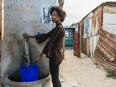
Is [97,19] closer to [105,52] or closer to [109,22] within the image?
[109,22]

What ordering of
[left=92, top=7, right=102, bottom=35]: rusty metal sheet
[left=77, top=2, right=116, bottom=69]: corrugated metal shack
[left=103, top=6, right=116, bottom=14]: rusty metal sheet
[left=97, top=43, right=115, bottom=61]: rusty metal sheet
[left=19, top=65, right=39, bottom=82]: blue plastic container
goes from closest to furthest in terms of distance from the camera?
[left=19, top=65, right=39, bottom=82]: blue plastic container
[left=97, top=43, right=115, bottom=61]: rusty metal sheet
[left=77, top=2, right=116, bottom=69]: corrugated metal shack
[left=103, top=6, right=116, bottom=14]: rusty metal sheet
[left=92, top=7, right=102, bottom=35]: rusty metal sheet

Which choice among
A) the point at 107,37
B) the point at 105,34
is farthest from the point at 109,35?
the point at 105,34

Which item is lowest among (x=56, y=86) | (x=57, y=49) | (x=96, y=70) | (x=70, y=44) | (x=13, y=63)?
(x=70, y=44)

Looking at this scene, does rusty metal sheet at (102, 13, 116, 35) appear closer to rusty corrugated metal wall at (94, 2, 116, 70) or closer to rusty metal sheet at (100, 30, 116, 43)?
rusty corrugated metal wall at (94, 2, 116, 70)

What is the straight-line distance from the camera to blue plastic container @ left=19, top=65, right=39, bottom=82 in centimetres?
406

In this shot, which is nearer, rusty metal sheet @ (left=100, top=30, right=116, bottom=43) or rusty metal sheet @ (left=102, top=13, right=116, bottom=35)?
rusty metal sheet @ (left=100, top=30, right=116, bottom=43)

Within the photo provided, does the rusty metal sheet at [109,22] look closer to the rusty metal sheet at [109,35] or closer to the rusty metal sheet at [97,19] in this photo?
the rusty metal sheet at [109,35]

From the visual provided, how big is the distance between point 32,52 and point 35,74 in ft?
1.48

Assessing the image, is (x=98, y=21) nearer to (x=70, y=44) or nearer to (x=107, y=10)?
(x=107, y=10)

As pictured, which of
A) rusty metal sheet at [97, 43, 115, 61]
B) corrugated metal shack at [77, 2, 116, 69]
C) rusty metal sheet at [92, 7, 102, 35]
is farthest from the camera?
rusty metal sheet at [92, 7, 102, 35]

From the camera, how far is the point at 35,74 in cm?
420

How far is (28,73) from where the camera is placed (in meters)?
4.06

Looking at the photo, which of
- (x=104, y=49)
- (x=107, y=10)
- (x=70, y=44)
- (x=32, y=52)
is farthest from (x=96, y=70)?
(x=70, y=44)

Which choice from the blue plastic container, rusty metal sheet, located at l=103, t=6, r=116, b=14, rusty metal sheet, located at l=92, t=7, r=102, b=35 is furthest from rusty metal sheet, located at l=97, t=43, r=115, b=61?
the blue plastic container
